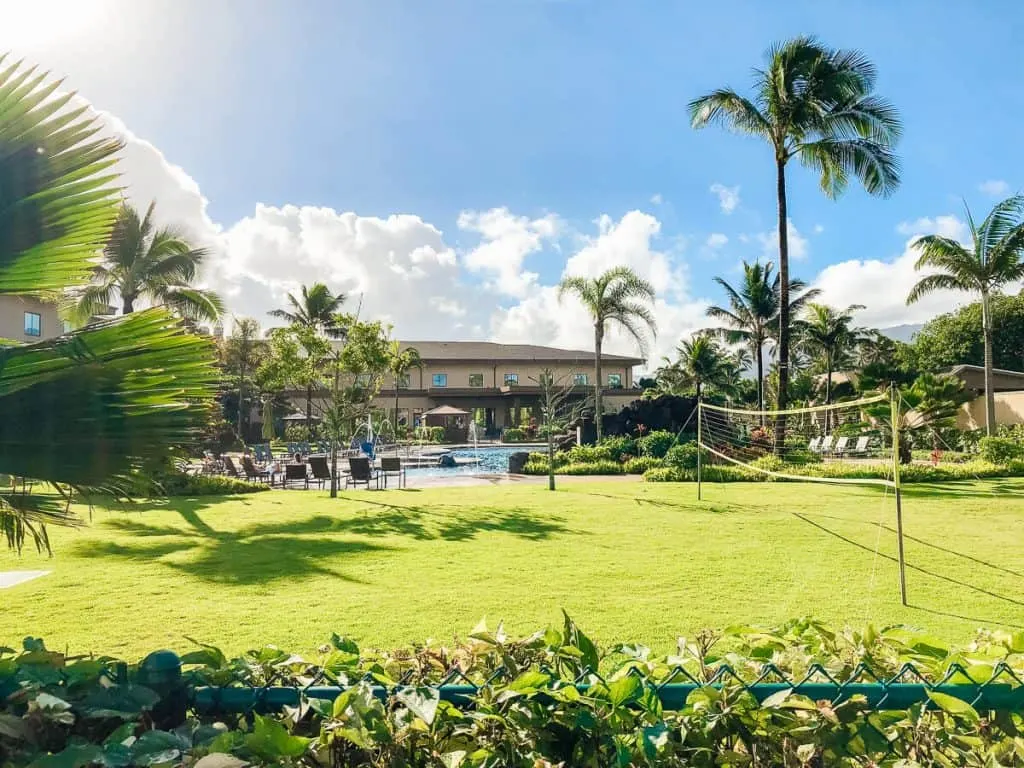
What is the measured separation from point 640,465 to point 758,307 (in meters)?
21.3

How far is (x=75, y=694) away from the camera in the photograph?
1512 mm

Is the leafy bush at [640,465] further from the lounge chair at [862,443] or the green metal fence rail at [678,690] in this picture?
the green metal fence rail at [678,690]

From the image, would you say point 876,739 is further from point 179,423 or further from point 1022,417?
point 1022,417

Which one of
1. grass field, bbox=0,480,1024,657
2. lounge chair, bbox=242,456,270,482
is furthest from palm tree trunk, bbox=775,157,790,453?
lounge chair, bbox=242,456,270,482

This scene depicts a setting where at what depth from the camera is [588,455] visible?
81.7 ft

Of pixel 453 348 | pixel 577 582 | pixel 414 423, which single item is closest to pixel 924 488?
pixel 577 582

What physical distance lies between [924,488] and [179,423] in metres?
19.0

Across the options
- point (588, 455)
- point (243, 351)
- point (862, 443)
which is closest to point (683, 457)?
point (588, 455)

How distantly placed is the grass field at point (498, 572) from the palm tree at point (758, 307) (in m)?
27.6

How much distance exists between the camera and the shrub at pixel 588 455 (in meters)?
24.5

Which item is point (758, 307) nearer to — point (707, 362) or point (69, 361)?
point (707, 362)

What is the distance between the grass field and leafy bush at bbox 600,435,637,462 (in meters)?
10.9

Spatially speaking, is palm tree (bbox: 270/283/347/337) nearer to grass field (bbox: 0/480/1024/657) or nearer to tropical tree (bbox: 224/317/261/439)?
tropical tree (bbox: 224/317/261/439)

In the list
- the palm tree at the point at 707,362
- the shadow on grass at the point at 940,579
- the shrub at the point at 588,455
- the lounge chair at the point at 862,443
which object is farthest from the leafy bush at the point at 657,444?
the palm tree at the point at 707,362
